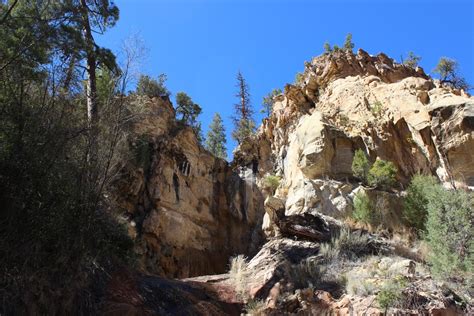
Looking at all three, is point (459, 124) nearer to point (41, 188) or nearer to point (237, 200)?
point (237, 200)

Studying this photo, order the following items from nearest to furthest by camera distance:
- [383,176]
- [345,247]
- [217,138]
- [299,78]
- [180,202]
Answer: [345,247] < [383,176] < [180,202] < [299,78] < [217,138]

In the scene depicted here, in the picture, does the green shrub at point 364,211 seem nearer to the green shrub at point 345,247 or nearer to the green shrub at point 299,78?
the green shrub at point 345,247

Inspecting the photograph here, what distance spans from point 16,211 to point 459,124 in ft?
47.5

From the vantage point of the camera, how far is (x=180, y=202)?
1742 centimetres

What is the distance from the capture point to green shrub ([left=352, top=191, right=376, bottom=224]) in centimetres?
1445

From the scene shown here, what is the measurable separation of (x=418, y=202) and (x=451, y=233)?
356cm

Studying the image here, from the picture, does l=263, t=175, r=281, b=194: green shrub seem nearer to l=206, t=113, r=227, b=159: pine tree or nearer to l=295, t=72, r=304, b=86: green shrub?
l=295, t=72, r=304, b=86: green shrub

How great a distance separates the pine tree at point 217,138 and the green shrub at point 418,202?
1807cm

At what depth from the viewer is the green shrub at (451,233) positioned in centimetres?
1002

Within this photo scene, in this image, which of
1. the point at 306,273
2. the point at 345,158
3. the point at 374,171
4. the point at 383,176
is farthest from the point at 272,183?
the point at 306,273

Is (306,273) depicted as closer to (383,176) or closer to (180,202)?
(383,176)

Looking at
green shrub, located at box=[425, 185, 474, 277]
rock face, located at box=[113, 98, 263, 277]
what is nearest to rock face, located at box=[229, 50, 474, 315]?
green shrub, located at box=[425, 185, 474, 277]

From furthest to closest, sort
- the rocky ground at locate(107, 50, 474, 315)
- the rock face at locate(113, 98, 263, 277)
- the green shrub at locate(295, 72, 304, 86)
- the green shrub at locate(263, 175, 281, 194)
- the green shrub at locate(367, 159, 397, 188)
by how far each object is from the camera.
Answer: the green shrub at locate(295, 72, 304, 86)
the green shrub at locate(263, 175, 281, 194)
the rock face at locate(113, 98, 263, 277)
the green shrub at locate(367, 159, 397, 188)
the rocky ground at locate(107, 50, 474, 315)

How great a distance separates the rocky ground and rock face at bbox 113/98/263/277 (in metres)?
0.05
